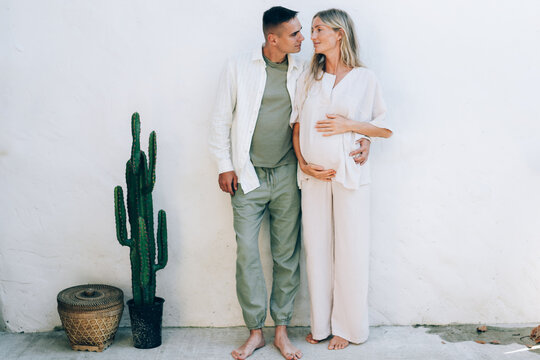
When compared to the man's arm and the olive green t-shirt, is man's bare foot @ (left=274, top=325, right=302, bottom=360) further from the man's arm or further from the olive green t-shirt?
the olive green t-shirt

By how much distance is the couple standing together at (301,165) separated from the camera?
329cm

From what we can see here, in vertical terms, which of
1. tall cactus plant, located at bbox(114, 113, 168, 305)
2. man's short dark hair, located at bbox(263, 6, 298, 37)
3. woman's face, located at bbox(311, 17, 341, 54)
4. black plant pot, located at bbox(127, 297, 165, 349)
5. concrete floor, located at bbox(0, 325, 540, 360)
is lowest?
concrete floor, located at bbox(0, 325, 540, 360)

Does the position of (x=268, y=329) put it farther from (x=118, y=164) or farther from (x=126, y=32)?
(x=126, y=32)

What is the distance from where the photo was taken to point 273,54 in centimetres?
335

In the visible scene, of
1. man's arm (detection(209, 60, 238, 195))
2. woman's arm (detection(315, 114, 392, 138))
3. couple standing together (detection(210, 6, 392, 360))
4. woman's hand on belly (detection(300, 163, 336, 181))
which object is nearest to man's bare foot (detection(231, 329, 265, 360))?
couple standing together (detection(210, 6, 392, 360))

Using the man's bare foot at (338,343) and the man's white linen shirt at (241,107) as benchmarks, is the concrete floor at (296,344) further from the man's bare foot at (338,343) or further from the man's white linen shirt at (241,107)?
the man's white linen shirt at (241,107)

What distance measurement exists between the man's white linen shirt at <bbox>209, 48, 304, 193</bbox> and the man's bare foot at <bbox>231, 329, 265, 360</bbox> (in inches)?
32.7

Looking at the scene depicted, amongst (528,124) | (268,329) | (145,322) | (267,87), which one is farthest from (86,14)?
(528,124)

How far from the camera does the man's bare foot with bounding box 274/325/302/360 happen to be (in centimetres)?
339

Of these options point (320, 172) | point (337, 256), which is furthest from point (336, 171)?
point (337, 256)

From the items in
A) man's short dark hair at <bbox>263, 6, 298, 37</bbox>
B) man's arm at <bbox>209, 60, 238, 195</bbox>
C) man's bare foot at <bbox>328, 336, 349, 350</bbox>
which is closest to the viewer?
man's short dark hair at <bbox>263, 6, 298, 37</bbox>

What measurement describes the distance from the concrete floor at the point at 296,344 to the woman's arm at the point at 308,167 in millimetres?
1002

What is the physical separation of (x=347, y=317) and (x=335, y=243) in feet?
1.43

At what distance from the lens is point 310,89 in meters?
3.33
